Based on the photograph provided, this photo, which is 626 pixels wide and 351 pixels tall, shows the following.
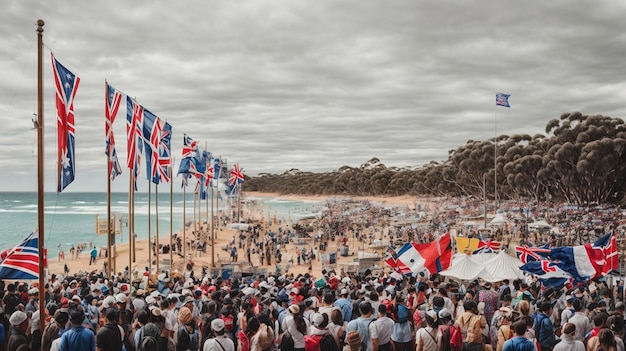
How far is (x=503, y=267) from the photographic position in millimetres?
13641

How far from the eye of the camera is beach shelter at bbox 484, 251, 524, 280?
13.4 m

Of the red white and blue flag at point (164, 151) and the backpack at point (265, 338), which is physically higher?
the red white and blue flag at point (164, 151)

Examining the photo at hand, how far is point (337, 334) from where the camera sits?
710 cm

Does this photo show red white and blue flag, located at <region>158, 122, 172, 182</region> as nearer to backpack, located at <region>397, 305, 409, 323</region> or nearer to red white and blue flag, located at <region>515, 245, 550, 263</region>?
red white and blue flag, located at <region>515, 245, 550, 263</region>

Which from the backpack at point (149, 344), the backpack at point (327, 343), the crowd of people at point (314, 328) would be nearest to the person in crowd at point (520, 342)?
the crowd of people at point (314, 328)

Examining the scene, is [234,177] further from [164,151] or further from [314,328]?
[314,328]

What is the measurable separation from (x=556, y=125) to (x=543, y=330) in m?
51.4

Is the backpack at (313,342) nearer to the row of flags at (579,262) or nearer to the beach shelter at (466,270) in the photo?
the beach shelter at (466,270)

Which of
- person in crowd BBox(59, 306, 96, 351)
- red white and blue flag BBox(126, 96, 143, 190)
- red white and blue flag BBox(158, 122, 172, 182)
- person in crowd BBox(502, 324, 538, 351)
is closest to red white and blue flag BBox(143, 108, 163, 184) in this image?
red white and blue flag BBox(126, 96, 143, 190)

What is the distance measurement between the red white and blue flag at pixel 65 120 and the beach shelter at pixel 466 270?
9174mm

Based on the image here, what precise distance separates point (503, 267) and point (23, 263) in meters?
11.0

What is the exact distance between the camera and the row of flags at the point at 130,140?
33.5 feet

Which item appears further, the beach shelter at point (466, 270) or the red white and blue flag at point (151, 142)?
the red white and blue flag at point (151, 142)

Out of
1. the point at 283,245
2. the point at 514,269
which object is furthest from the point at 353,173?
the point at 514,269
